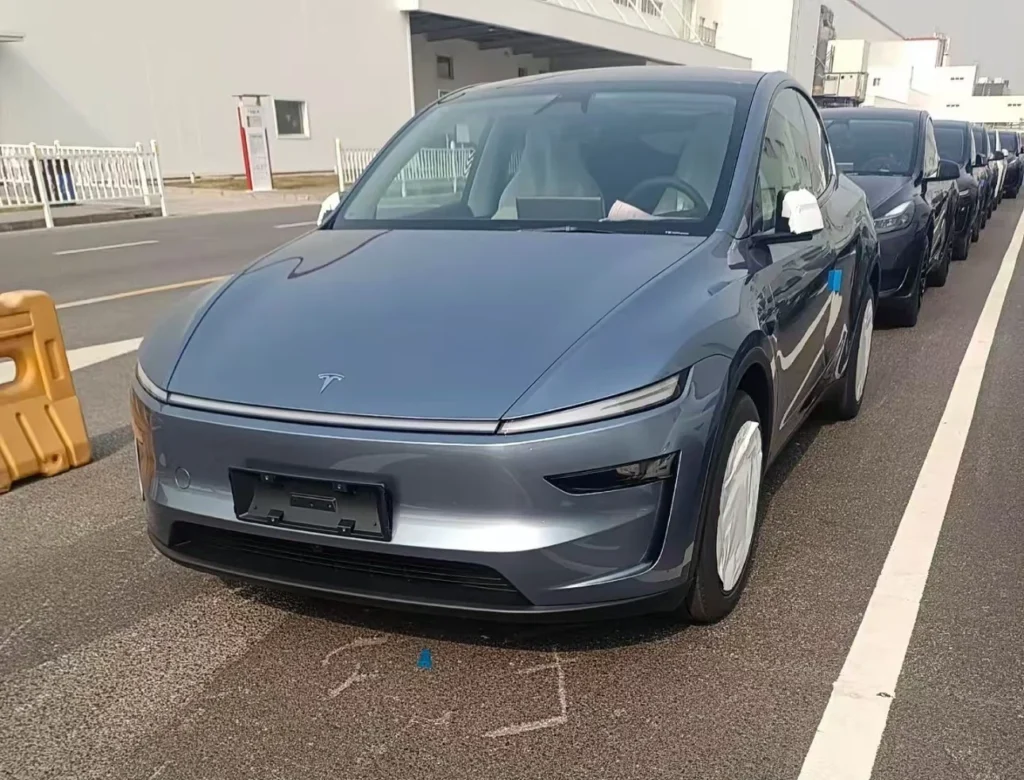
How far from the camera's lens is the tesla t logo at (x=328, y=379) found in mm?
2261

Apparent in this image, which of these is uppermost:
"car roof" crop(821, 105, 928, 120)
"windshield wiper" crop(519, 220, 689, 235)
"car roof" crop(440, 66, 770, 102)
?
"car roof" crop(440, 66, 770, 102)

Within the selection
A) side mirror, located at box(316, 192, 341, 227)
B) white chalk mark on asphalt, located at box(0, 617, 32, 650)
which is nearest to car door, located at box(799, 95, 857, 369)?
side mirror, located at box(316, 192, 341, 227)

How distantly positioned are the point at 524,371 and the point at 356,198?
5.78 feet

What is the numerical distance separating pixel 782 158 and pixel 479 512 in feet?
7.18

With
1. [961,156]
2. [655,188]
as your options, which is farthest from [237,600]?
[961,156]

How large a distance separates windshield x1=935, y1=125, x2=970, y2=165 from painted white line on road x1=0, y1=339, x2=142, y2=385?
33.6ft

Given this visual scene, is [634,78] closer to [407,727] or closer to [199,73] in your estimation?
[407,727]

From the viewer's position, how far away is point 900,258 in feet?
21.6

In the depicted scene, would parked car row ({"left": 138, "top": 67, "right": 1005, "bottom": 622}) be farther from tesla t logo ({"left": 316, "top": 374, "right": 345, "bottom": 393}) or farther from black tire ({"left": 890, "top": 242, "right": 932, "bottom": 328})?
black tire ({"left": 890, "top": 242, "right": 932, "bottom": 328})

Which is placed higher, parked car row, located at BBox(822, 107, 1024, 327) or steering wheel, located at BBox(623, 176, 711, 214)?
steering wheel, located at BBox(623, 176, 711, 214)

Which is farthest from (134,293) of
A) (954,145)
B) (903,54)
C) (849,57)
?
(903,54)

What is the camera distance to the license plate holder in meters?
2.19

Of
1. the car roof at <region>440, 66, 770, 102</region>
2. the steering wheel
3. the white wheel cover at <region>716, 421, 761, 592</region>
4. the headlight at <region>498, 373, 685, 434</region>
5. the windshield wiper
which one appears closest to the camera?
the headlight at <region>498, 373, 685, 434</region>

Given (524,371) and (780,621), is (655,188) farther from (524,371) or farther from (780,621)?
(780,621)
